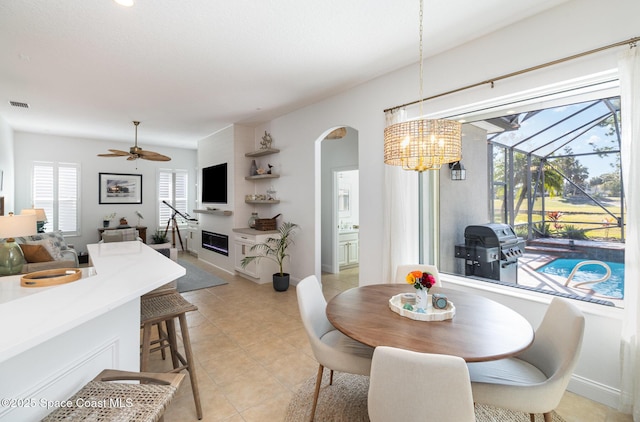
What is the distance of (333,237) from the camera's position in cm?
588

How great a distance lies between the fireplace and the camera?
6023 millimetres

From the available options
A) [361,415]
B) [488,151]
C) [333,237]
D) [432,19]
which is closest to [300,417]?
[361,415]

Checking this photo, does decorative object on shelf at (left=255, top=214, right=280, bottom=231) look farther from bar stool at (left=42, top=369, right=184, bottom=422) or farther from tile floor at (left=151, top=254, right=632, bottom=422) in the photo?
bar stool at (left=42, top=369, right=184, bottom=422)

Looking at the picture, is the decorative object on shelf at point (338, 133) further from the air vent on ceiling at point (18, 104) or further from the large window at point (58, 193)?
the large window at point (58, 193)

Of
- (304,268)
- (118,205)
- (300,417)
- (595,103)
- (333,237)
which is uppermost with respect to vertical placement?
(595,103)

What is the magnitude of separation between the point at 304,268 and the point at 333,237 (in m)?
1.22

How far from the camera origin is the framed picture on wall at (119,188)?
7230 millimetres

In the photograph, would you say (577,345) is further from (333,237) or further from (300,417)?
(333,237)

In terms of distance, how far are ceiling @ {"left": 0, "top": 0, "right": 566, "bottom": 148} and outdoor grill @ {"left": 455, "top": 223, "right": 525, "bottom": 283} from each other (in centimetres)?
174

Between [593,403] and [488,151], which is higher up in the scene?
[488,151]

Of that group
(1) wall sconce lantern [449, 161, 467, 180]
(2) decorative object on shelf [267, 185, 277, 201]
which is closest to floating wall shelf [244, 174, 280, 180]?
(2) decorative object on shelf [267, 185, 277, 201]

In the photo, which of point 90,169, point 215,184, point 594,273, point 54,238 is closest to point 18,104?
point 54,238

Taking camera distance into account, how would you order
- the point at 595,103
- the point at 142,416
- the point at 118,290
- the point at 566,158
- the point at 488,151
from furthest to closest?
the point at 488,151
the point at 566,158
the point at 595,103
the point at 118,290
the point at 142,416

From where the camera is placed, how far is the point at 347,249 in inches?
243
